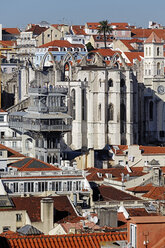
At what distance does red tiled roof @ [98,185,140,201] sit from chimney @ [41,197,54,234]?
1290 centimetres

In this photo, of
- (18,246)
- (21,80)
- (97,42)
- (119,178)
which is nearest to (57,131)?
(119,178)

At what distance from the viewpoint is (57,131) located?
98938 mm

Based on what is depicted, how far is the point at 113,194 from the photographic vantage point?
70.7 metres

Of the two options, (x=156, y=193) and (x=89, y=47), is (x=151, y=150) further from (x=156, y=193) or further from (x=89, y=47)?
(x=89, y=47)

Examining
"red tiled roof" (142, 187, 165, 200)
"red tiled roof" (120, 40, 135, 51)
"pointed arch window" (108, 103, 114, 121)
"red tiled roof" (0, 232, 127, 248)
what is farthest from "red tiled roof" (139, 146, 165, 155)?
"red tiled roof" (120, 40, 135, 51)

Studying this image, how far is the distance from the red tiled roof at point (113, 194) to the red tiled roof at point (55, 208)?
762cm

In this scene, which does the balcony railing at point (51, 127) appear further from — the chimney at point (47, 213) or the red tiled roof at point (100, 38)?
the red tiled roof at point (100, 38)

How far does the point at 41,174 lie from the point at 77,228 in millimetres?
27331

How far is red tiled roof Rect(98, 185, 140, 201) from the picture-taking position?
68.7 m

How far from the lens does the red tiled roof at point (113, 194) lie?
225 ft

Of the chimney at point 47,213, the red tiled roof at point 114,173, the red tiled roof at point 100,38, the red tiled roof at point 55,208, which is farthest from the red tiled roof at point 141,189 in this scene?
the red tiled roof at point 100,38

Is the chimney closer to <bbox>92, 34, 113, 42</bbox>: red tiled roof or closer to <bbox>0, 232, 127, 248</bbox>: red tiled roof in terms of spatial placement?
<bbox>0, 232, 127, 248</bbox>: red tiled roof

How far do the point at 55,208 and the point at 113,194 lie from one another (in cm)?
1281

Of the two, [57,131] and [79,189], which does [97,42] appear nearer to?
[57,131]
